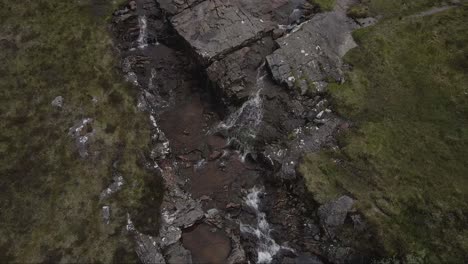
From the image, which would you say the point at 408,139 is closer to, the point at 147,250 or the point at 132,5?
the point at 147,250

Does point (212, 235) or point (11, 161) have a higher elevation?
point (11, 161)

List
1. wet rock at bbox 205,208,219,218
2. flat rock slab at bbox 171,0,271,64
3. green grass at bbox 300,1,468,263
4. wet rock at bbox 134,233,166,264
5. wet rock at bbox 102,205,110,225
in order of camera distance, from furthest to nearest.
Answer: flat rock slab at bbox 171,0,271,64 < wet rock at bbox 205,208,219,218 < wet rock at bbox 102,205,110,225 < green grass at bbox 300,1,468,263 < wet rock at bbox 134,233,166,264

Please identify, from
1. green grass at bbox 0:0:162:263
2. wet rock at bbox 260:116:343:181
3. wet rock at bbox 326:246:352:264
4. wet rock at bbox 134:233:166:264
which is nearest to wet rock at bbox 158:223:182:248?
wet rock at bbox 134:233:166:264

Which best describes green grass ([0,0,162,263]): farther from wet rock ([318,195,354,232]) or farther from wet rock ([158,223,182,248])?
wet rock ([318,195,354,232])

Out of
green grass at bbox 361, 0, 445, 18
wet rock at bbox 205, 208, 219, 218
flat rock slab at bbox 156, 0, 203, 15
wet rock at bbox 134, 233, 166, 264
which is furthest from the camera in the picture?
green grass at bbox 361, 0, 445, 18

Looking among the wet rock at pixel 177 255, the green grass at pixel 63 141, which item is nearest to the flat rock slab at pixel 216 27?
the green grass at pixel 63 141

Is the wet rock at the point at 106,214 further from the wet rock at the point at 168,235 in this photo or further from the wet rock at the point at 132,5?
the wet rock at the point at 132,5

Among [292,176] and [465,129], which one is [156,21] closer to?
[292,176]

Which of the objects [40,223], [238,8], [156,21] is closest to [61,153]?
[40,223]
